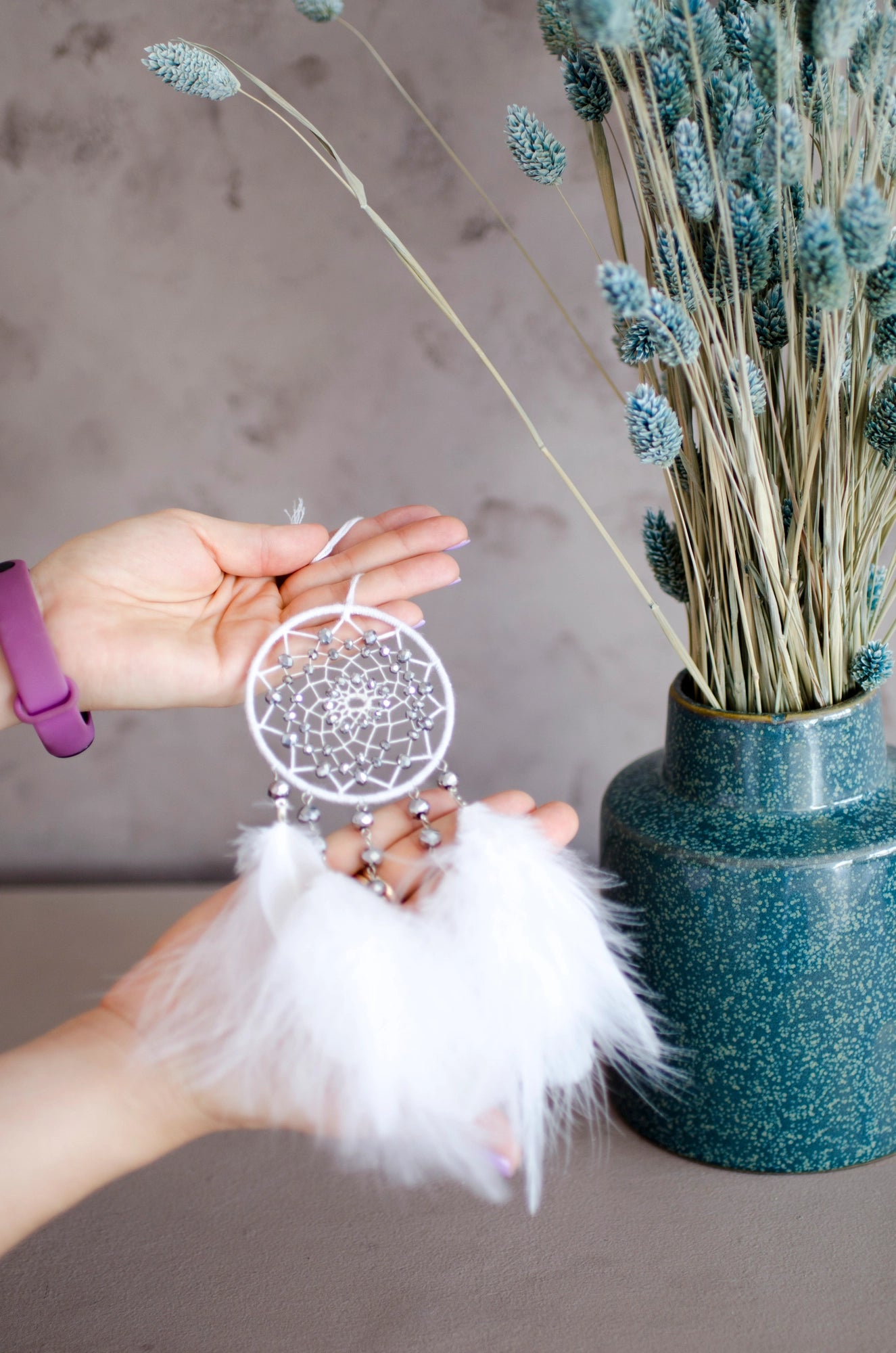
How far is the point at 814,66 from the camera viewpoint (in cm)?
76

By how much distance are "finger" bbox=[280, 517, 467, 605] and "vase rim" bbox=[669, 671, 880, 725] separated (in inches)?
9.4

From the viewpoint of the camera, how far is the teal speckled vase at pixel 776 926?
2.66 feet

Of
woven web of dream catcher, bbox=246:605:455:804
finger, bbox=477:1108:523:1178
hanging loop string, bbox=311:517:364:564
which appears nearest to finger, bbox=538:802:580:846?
woven web of dream catcher, bbox=246:605:455:804

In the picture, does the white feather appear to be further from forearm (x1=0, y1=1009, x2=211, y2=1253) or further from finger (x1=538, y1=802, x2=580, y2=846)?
forearm (x1=0, y1=1009, x2=211, y2=1253)

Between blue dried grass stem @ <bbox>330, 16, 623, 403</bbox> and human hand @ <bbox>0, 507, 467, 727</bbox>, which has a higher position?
blue dried grass stem @ <bbox>330, 16, 623, 403</bbox>

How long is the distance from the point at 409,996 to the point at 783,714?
380 mm

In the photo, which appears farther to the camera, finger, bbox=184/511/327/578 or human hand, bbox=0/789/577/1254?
finger, bbox=184/511/327/578

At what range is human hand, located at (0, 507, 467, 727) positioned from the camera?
3.00ft

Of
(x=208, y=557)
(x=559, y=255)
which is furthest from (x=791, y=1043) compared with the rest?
(x=559, y=255)

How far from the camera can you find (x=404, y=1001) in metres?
0.66

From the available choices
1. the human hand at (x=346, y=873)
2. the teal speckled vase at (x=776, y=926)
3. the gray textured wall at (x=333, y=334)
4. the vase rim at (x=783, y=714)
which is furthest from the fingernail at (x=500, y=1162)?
the gray textured wall at (x=333, y=334)

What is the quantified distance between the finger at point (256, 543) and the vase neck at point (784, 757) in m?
0.37

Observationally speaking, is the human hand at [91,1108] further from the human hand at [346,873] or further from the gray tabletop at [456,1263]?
the gray tabletop at [456,1263]

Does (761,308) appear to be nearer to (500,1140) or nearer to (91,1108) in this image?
(500,1140)
